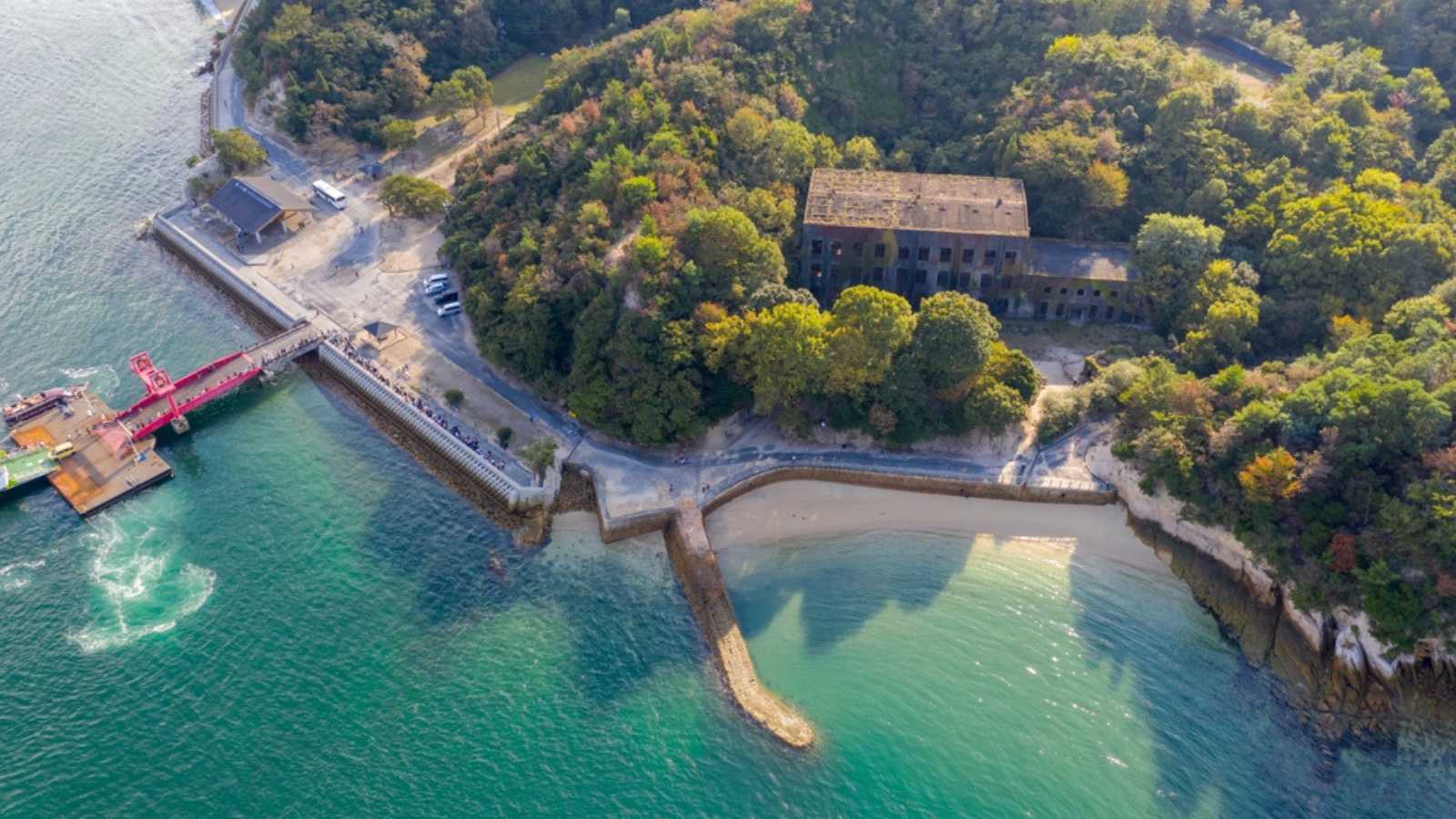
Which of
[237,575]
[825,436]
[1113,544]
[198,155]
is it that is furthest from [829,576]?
[198,155]

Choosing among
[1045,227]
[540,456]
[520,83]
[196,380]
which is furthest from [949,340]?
[520,83]

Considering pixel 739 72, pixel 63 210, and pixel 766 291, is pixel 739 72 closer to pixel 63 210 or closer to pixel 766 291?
pixel 766 291

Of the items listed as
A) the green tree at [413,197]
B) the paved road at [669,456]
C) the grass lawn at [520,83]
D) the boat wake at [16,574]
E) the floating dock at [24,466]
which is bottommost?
the boat wake at [16,574]

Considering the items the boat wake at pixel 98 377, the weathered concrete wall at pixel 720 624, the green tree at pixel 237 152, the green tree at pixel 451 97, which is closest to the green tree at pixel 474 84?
the green tree at pixel 451 97

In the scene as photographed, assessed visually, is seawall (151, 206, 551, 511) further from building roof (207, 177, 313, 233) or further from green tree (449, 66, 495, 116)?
green tree (449, 66, 495, 116)

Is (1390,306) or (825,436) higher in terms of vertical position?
(1390,306)

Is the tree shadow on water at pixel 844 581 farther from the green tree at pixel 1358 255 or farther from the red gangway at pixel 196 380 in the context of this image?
the red gangway at pixel 196 380

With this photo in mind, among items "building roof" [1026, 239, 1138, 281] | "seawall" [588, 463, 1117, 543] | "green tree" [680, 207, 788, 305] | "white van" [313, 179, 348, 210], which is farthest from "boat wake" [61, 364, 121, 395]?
"building roof" [1026, 239, 1138, 281]
